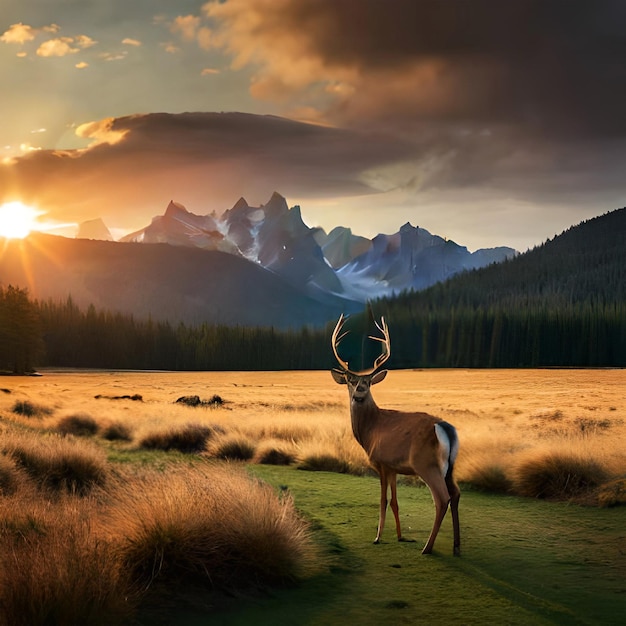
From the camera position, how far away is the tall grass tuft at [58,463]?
14.2 metres

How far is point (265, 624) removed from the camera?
693 centimetres

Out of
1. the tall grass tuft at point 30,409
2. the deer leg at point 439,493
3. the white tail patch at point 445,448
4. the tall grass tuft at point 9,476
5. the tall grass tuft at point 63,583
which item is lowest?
the tall grass tuft at point 30,409

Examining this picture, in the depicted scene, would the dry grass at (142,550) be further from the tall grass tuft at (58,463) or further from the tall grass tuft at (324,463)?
the tall grass tuft at (324,463)

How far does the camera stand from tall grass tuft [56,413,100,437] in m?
27.6

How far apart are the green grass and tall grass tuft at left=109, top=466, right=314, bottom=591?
0.38m

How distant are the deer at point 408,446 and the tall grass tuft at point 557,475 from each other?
229 inches

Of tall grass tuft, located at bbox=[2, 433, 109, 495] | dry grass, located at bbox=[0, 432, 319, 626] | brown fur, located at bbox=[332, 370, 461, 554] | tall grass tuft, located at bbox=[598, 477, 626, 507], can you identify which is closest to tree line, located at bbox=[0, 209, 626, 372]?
tall grass tuft, located at bbox=[2, 433, 109, 495]

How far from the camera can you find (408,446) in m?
9.62

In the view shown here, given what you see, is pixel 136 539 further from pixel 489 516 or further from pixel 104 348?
pixel 104 348

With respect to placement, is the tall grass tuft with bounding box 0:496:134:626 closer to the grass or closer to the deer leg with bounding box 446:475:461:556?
the grass

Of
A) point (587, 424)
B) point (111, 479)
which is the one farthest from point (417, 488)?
point (587, 424)

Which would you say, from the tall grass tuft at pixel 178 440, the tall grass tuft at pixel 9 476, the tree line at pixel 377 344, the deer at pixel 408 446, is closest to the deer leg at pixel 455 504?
the deer at pixel 408 446

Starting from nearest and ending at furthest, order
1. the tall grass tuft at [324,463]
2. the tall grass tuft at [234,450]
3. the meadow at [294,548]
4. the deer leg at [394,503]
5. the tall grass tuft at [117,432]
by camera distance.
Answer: the meadow at [294,548]
the deer leg at [394,503]
the tall grass tuft at [324,463]
the tall grass tuft at [234,450]
the tall grass tuft at [117,432]

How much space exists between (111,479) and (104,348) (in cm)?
14134
